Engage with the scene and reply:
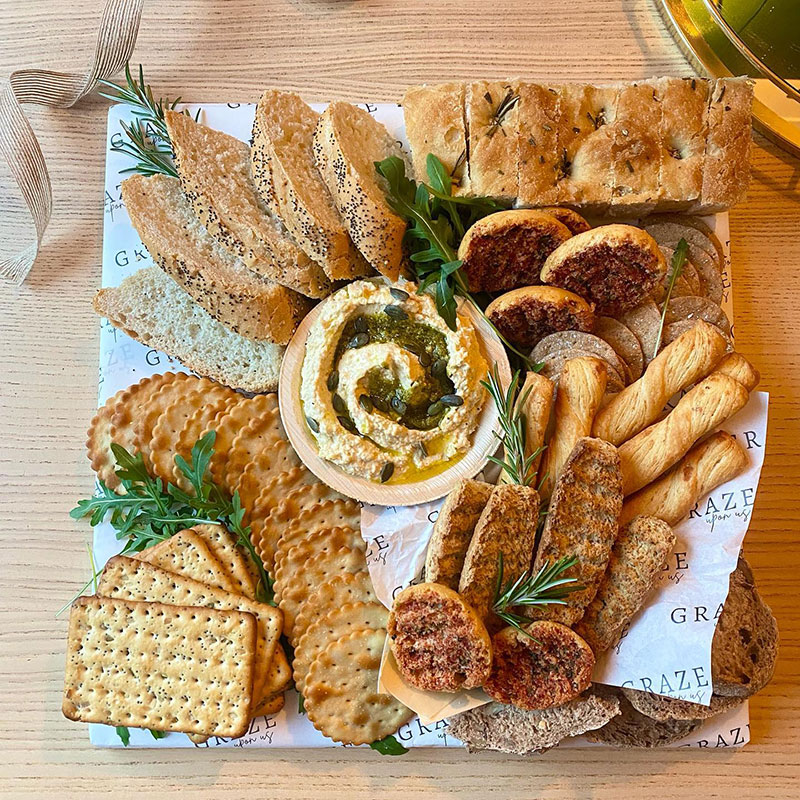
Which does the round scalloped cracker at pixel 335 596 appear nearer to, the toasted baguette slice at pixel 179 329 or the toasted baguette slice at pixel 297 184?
the toasted baguette slice at pixel 179 329

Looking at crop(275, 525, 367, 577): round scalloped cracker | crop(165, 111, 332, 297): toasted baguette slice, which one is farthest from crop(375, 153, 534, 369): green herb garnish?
crop(275, 525, 367, 577): round scalloped cracker

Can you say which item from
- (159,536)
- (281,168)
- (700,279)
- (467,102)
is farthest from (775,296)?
(159,536)

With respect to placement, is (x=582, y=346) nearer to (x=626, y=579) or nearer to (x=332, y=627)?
(x=626, y=579)

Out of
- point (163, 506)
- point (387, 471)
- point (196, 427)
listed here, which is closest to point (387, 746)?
point (387, 471)

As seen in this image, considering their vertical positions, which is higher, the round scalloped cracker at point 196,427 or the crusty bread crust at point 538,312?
the crusty bread crust at point 538,312

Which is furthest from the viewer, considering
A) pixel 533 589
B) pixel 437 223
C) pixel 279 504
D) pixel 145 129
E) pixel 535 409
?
pixel 145 129

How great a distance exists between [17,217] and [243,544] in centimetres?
120

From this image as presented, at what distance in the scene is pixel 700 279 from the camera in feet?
7.16

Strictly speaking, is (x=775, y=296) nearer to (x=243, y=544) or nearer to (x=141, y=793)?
(x=243, y=544)

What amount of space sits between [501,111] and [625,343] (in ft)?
2.21

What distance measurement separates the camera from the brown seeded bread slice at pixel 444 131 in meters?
2.04

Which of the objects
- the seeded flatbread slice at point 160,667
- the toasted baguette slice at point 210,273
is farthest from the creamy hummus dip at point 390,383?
the seeded flatbread slice at point 160,667

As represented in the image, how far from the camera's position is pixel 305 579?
2.11 meters

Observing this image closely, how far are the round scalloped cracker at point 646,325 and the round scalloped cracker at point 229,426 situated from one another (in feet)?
3.22
